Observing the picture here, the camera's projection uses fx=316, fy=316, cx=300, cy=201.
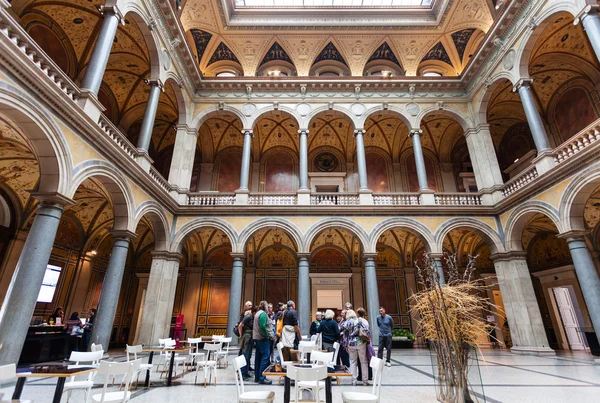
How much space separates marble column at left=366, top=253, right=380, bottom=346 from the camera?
10227 millimetres

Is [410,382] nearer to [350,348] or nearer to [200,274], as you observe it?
[350,348]

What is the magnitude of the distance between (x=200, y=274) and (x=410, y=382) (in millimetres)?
11318

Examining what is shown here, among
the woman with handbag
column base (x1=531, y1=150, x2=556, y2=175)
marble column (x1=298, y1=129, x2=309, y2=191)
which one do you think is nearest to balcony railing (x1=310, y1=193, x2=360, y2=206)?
marble column (x1=298, y1=129, x2=309, y2=191)

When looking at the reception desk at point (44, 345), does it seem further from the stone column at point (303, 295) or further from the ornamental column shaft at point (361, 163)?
the ornamental column shaft at point (361, 163)

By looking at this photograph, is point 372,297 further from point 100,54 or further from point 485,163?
point 100,54

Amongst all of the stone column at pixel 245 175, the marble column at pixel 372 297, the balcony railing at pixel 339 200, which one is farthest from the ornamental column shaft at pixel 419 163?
the stone column at pixel 245 175

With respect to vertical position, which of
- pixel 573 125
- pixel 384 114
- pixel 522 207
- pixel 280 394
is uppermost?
pixel 384 114

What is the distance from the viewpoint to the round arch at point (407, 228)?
37.0 feet

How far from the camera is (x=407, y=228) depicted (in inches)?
458

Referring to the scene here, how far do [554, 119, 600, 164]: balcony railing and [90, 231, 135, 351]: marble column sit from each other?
40.0 feet

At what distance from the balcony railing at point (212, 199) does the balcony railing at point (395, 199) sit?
558cm

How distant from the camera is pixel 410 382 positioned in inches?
220

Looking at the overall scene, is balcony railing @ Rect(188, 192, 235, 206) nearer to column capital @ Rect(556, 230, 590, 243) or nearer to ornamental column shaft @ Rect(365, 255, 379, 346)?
ornamental column shaft @ Rect(365, 255, 379, 346)

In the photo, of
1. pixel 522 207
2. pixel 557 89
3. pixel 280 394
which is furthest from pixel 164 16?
pixel 557 89
